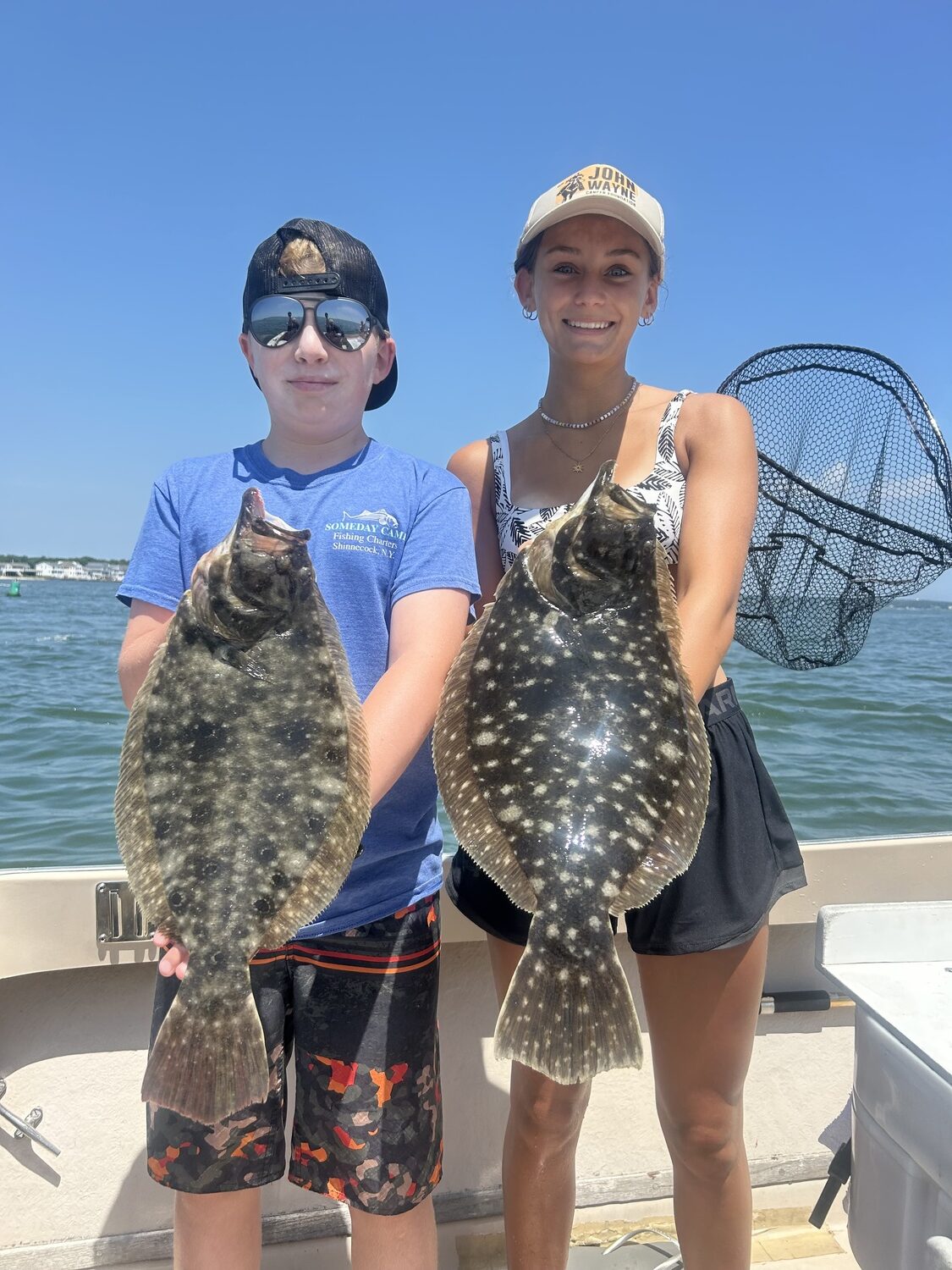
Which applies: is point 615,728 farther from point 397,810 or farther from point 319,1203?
point 319,1203

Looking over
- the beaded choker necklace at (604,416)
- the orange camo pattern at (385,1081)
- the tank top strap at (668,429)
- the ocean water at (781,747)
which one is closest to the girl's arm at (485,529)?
the beaded choker necklace at (604,416)

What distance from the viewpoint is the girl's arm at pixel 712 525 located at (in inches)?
86.5

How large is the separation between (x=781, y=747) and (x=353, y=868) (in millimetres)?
11123

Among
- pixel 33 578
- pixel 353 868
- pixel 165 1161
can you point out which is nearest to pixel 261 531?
pixel 353 868

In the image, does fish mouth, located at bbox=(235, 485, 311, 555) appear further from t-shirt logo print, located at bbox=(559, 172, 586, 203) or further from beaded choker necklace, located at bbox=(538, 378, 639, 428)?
t-shirt logo print, located at bbox=(559, 172, 586, 203)

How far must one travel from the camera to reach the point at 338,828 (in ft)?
6.11

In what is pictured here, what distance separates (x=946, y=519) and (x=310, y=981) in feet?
9.45

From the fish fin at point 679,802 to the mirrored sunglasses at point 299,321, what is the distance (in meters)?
0.96

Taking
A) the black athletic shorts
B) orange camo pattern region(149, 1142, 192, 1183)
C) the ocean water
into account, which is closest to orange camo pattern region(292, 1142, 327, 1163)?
orange camo pattern region(149, 1142, 192, 1183)

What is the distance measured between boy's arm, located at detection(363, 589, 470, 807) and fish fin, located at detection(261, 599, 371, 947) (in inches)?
3.0

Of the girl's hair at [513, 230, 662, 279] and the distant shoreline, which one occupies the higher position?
the girl's hair at [513, 230, 662, 279]

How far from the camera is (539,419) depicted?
2.74 metres

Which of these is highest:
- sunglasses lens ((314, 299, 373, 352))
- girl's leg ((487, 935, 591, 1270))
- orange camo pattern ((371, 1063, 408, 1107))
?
sunglasses lens ((314, 299, 373, 352))

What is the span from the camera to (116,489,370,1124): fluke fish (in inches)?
70.1
